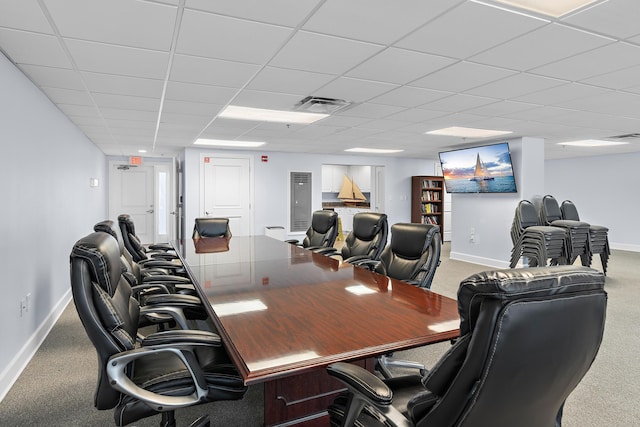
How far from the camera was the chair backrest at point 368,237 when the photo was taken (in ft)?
13.5

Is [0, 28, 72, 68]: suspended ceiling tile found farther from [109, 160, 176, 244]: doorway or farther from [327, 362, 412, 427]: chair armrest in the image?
[109, 160, 176, 244]: doorway

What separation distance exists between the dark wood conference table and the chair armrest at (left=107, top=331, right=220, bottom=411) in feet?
0.53

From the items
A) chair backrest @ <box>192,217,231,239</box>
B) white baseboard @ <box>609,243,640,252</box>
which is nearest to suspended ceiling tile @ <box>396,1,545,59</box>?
chair backrest @ <box>192,217,231,239</box>

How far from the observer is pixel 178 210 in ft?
29.1

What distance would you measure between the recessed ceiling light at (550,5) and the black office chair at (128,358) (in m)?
2.33

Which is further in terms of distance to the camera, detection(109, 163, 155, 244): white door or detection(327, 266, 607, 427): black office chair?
detection(109, 163, 155, 244): white door

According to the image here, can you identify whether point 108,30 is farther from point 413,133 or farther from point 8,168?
point 413,133

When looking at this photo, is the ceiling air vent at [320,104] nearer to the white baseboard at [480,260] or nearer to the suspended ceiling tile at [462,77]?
the suspended ceiling tile at [462,77]

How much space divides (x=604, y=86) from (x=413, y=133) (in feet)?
9.28

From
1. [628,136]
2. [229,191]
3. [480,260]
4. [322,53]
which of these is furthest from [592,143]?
[229,191]

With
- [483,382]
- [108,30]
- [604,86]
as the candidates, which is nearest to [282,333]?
[483,382]

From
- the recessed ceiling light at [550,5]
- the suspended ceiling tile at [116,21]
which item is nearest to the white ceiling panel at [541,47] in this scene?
the recessed ceiling light at [550,5]

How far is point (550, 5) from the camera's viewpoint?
215cm

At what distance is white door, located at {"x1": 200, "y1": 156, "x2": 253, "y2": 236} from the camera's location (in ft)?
27.2
